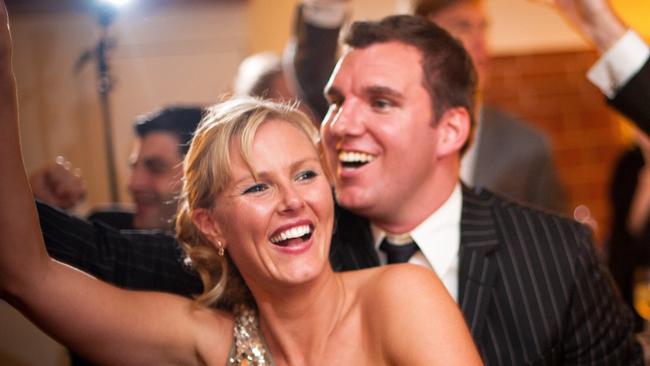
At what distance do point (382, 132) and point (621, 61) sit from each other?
59 centimetres

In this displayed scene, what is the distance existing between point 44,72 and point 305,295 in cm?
106

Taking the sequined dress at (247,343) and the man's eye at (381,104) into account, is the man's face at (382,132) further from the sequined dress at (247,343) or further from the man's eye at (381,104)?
the sequined dress at (247,343)

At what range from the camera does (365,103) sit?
2266 mm

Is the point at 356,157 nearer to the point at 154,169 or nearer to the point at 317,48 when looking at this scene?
the point at 317,48

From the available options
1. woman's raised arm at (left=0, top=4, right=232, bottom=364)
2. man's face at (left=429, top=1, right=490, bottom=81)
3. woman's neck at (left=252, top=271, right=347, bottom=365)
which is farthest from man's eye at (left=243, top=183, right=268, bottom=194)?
man's face at (left=429, top=1, right=490, bottom=81)

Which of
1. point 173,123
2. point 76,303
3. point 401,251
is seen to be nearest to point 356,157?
point 401,251

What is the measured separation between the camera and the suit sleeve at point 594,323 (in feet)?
6.99

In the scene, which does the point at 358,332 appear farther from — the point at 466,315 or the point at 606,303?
the point at 606,303

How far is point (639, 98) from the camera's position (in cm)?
189

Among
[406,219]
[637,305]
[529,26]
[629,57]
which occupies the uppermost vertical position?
[629,57]

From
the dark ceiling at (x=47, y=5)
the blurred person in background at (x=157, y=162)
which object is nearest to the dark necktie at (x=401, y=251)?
the blurred person in background at (x=157, y=162)

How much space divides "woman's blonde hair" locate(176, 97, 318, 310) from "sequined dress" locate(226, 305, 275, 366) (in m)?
0.04

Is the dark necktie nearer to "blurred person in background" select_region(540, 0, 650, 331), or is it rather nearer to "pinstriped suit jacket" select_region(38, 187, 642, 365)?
"pinstriped suit jacket" select_region(38, 187, 642, 365)

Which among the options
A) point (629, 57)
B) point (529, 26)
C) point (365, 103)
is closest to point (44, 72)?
point (365, 103)
